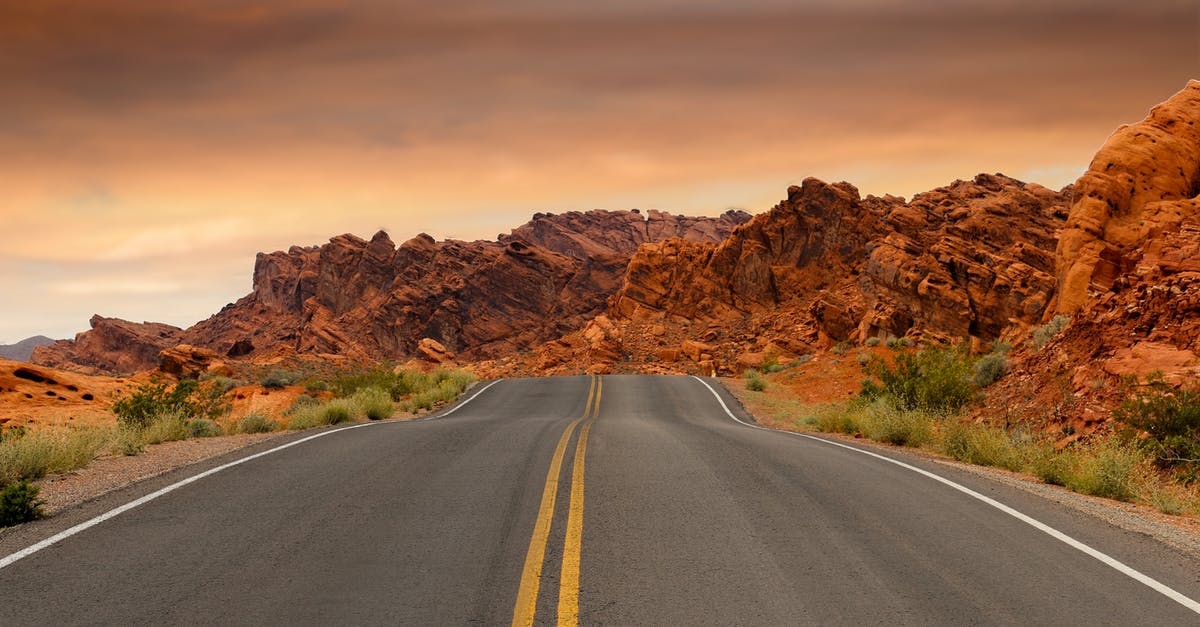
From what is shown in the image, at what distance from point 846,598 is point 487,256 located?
11631cm

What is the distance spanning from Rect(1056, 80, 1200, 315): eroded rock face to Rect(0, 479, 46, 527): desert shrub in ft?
81.7

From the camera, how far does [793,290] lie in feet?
226

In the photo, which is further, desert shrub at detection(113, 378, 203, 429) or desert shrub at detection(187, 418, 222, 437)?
desert shrub at detection(113, 378, 203, 429)

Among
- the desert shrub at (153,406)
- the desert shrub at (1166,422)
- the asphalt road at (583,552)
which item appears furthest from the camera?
the desert shrub at (153,406)

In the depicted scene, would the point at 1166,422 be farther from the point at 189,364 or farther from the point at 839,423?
the point at 189,364

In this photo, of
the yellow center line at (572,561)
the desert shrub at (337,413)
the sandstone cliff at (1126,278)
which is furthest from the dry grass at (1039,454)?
the desert shrub at (337,413)

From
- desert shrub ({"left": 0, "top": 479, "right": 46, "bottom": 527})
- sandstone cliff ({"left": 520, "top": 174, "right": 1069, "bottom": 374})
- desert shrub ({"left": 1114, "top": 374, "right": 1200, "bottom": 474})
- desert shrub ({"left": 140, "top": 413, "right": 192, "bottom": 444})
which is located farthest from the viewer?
sandstone cliff ({"left": 520, "top": 174, "right": 1069, "bottom": 374})

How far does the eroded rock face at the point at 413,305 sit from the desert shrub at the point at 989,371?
267 ft

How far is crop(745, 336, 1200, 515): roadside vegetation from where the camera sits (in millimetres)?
10273

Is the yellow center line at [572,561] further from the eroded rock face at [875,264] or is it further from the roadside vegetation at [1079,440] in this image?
the eroded rock face at [875,264]

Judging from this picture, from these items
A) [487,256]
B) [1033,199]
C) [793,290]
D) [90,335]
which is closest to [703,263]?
[793,290]

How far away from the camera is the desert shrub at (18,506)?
22.6 ft

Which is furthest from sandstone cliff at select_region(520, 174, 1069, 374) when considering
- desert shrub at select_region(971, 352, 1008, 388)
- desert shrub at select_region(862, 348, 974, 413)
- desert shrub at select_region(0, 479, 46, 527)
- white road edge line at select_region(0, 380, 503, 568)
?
desert shrub at select_region(0, 479, 46, 527)

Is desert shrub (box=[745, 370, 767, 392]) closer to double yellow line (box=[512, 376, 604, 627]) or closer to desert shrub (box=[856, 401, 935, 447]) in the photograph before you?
desert shrub (box=[856, 401, 935, 447])
